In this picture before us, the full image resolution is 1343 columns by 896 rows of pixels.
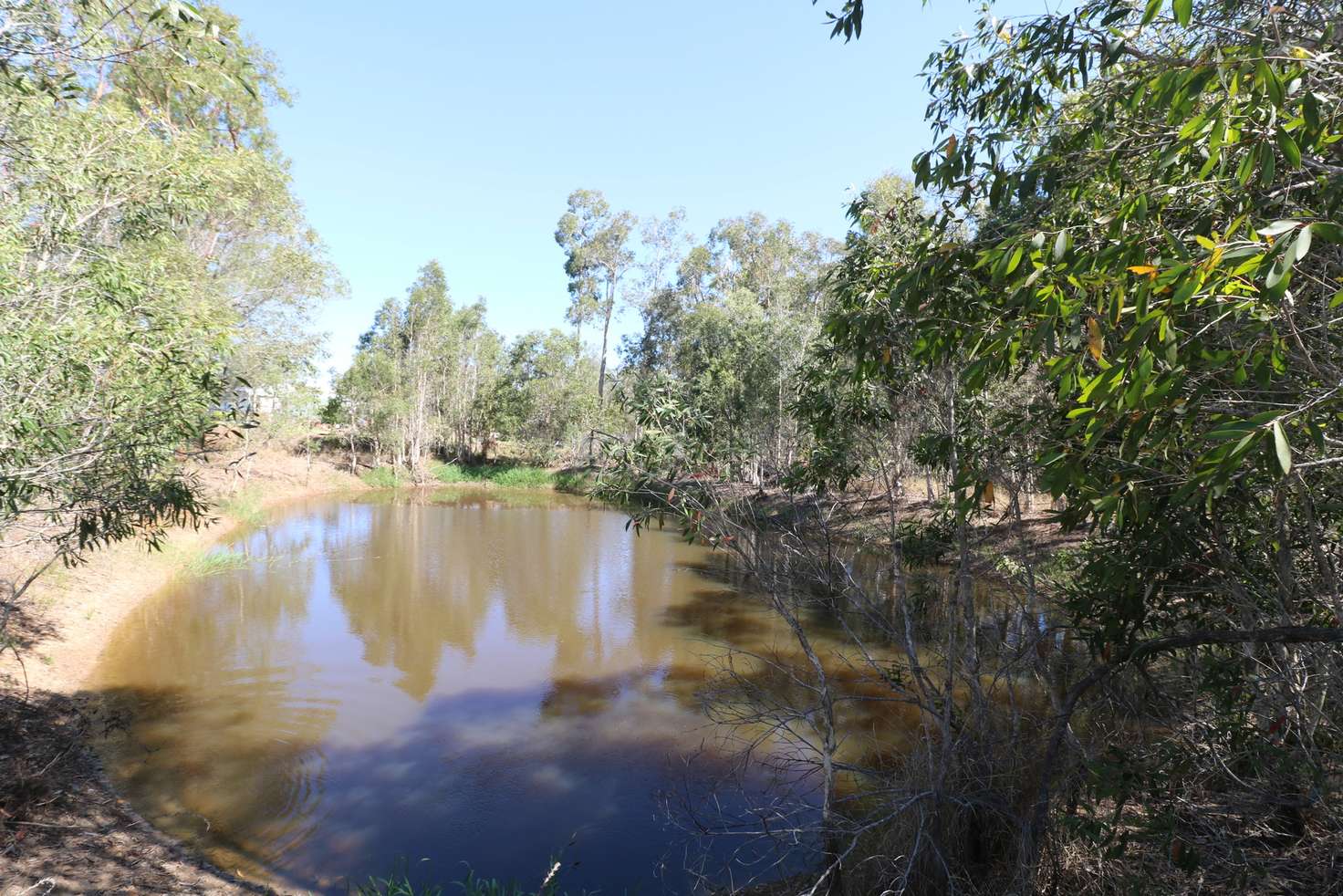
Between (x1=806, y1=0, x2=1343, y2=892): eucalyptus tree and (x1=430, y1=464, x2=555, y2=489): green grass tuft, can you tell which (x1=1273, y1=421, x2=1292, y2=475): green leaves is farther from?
(x1=430, y1=464, x2=555, y2=489): green grass tuft

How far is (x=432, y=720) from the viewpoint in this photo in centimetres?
887

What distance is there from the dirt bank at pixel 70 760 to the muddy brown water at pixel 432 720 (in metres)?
0.31

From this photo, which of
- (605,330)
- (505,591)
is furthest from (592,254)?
(505,591)

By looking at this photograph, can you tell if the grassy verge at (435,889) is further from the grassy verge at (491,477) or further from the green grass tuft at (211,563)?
the grassy verge at (491,477)

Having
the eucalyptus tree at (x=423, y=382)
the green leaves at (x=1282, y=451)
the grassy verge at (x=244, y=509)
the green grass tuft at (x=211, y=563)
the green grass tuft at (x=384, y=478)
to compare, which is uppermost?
the eucalyptus tree at (x=423, y=382)

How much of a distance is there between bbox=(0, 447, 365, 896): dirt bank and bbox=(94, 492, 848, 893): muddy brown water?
1.03ft

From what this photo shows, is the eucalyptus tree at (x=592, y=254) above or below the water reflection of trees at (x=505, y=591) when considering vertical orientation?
above

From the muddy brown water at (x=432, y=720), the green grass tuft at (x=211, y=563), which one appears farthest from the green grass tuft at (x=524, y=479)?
the green grass tuft at (x=211, y=563)

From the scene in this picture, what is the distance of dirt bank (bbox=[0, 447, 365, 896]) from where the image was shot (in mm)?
5016

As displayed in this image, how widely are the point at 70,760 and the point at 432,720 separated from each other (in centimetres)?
350

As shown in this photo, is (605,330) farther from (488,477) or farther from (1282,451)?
(1282,451)

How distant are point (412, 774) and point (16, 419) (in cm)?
485

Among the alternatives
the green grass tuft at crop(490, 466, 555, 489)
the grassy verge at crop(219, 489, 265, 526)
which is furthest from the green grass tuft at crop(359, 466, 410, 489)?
the grassy verge at crop(219, 489, 265, 526)

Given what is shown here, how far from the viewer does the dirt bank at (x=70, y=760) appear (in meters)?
5.02
